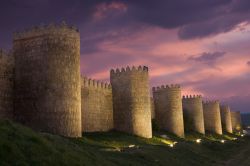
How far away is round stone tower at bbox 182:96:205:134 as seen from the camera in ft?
176

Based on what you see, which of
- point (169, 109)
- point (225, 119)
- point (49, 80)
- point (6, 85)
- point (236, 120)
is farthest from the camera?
point (236, 120)

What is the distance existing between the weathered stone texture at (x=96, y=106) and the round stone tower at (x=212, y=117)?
95.4 feet

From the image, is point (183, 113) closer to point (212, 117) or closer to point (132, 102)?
point (212, 117)

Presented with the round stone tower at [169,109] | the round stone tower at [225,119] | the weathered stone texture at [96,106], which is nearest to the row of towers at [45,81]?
the weathered stone texture at [96,106]

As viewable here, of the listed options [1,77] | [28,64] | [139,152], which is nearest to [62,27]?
[28,64]

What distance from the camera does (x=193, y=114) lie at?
54.8m

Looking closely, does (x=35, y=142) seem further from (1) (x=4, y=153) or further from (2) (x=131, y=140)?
(2) (x=131, y=140)

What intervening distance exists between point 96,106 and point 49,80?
10425 millimetres

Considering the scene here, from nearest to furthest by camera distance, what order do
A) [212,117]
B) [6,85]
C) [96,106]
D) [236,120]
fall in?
1. [6,85]
2. [96,106]
3. [212,117]
4. [236,120]

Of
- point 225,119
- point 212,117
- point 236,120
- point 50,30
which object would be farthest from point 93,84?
point 236,120

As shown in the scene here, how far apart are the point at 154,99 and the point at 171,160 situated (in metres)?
24.3

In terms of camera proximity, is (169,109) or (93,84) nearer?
(93,84)

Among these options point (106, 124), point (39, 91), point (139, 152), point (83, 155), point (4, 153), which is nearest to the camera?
point (4, 153)

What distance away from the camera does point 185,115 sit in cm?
5531
